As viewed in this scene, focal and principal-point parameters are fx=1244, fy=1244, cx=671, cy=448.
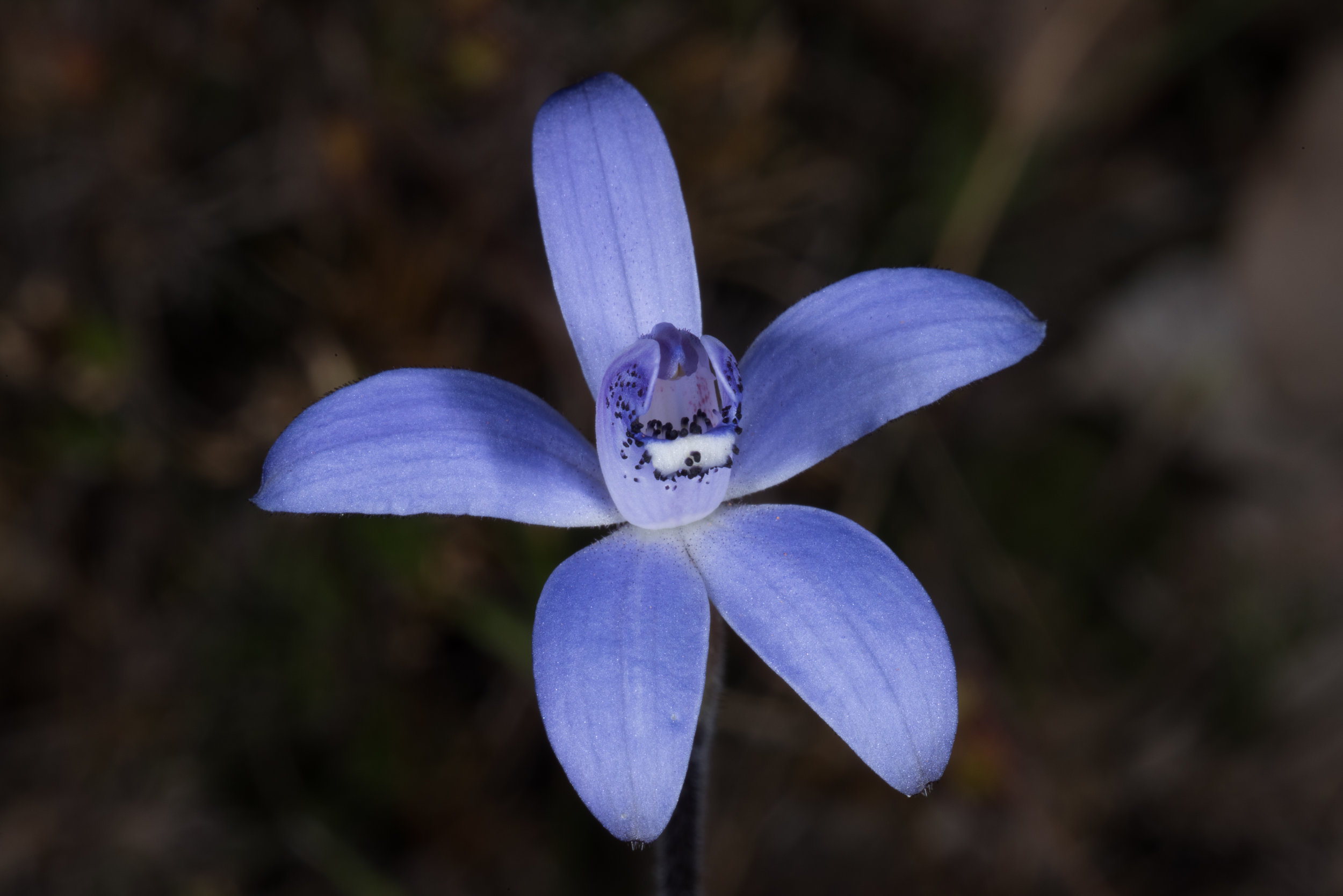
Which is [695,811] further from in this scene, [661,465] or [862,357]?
[862,357]

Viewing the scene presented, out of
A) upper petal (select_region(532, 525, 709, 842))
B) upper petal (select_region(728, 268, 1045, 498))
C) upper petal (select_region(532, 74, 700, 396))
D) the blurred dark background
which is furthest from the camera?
the blurred dark background

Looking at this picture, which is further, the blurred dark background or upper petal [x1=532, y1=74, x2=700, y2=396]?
the blurred dark background

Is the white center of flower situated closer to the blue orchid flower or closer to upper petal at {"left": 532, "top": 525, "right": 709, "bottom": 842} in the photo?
the blue orchid flower

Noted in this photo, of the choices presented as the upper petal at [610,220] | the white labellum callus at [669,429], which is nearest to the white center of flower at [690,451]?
the white labellum callus at [669,429]

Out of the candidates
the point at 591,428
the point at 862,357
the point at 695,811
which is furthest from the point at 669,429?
the point at 591,428

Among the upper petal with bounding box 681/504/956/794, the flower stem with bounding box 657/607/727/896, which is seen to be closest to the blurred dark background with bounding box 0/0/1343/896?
the flower stem with bounding box 657/607/727/896

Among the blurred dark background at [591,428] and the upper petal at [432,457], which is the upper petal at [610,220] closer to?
the upper petal at [432,457]

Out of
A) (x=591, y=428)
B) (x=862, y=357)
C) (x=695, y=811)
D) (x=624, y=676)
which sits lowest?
(x=591, y=428)
